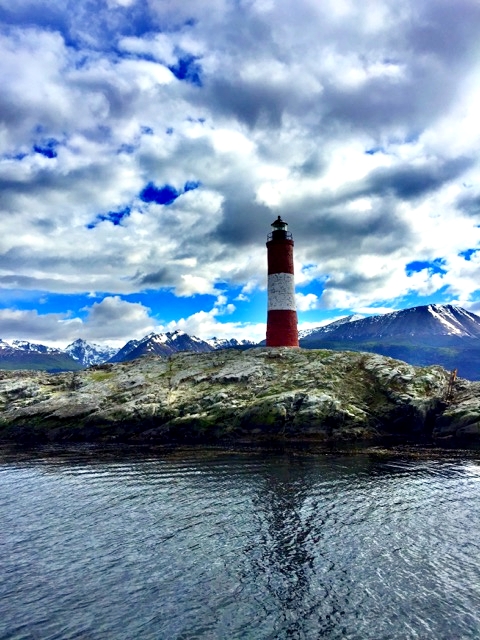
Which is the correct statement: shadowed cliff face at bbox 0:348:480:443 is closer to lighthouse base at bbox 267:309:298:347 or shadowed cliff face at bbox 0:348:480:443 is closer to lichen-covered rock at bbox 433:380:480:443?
lichen-covered rock at bbox 433:380:480:443

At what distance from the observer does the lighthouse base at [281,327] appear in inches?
3285

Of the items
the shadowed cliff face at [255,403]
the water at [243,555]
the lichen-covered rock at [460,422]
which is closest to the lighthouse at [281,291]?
the shadowed cliff face at [255,403]

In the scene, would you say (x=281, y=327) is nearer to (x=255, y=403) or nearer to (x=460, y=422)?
(x=255, y=403)

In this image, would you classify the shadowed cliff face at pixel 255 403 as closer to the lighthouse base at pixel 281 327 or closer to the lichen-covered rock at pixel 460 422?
the lichen-covered rock at pixel 460 422

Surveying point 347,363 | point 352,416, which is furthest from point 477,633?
point 347,363

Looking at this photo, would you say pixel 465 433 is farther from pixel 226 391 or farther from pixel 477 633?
pixel 477 633

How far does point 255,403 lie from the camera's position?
68250 mm

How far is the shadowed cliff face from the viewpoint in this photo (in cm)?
6462

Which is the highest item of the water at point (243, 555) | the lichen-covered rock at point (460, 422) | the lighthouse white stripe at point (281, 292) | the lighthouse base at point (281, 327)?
the lighthouse white stripe at point (281, 292)

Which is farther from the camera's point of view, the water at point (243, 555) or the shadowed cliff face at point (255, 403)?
the shadowed cliff face at point (255, 403)

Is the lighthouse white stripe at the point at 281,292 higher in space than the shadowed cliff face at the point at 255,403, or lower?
higher

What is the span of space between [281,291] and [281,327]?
678 cm

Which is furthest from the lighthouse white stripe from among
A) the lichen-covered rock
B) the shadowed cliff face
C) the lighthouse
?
the lichen-covered rock

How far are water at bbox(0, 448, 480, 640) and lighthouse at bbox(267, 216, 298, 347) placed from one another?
4285 cm
